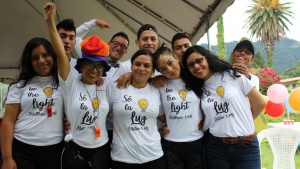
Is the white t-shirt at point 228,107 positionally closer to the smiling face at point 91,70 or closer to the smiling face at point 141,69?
the smiling face at point 141,69

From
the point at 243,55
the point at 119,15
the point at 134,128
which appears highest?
the point at 119,15

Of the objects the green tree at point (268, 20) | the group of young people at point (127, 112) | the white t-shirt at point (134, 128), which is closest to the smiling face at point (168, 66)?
the group of young people at point (127, 112)

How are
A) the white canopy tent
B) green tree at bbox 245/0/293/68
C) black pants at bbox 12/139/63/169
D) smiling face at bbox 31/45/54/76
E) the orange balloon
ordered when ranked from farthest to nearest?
green tree at bbox 245/0/293/68 → the orange balloon → the white canopy tent → smiling face at bbox 31/45/54/76 → black pants at bbox 12/139/63/169

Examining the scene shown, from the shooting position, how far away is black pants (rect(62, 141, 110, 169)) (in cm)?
194

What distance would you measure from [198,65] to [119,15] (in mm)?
3704

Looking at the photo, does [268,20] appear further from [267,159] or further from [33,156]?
[33,156]

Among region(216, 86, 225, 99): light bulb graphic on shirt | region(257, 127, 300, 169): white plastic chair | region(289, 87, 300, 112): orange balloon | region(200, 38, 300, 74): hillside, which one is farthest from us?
region(200, 38, 300, 74): hillside

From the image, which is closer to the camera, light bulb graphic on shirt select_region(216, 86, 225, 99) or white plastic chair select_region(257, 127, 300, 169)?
light bulb graphic on shirt select_region(216, 86, 225, 99)

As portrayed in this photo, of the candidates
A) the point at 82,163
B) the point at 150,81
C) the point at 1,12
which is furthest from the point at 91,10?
the point at 82,163

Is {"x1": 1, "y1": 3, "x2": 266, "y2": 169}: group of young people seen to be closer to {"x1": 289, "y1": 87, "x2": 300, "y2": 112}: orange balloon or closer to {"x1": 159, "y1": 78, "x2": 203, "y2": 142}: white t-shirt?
{"x1": 159, "y1": 78, "x2": 203, "y2": 142}: white t-shirt

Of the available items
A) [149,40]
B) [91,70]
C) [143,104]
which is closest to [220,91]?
[143,104]

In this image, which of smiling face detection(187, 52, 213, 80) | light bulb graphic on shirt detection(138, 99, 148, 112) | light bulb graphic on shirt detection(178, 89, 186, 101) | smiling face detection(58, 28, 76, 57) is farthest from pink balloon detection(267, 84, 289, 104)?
smiling face detection(58, 28, 76, 57)

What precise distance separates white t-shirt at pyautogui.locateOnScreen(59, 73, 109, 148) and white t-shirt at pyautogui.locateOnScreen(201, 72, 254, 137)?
2.71 feet

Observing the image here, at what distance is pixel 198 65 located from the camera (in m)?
2.20
